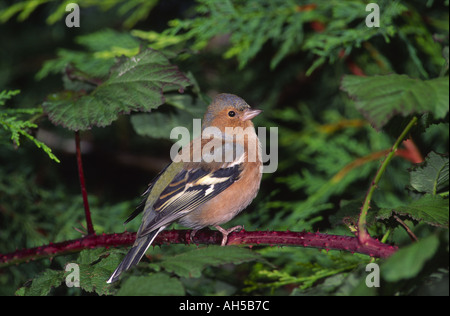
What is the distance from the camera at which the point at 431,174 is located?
6.49 feet

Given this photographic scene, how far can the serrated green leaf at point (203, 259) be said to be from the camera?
156 cm

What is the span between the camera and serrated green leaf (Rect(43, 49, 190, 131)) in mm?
2158

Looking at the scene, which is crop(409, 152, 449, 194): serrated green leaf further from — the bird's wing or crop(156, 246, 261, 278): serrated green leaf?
the bird's wing

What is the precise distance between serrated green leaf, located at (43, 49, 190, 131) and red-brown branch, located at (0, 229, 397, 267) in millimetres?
535

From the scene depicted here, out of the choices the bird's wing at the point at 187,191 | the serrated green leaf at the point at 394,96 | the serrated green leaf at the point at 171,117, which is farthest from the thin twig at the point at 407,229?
the serrated green leaf at the point at 171,117

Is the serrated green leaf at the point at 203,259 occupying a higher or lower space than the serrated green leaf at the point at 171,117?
lower

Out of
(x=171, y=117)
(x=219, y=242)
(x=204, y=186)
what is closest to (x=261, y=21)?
(x=171, y=117)

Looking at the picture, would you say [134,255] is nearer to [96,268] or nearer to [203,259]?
[96,268]

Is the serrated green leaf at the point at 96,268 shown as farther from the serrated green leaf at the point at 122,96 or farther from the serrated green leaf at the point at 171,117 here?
the serrated green leaf at the point at 171,117

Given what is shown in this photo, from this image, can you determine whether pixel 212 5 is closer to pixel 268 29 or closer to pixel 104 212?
pixel 268 29

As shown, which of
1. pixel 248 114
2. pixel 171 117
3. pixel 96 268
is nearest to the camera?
pixel 96 268

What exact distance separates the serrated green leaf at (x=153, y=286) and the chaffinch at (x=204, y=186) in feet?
2.38

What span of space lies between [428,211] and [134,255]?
123 cm

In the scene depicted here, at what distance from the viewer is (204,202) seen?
262 centimetres
